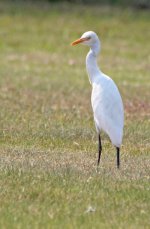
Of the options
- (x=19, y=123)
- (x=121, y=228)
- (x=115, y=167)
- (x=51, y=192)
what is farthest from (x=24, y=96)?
(x=121, y=228)

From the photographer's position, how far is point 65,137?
12.2 metres

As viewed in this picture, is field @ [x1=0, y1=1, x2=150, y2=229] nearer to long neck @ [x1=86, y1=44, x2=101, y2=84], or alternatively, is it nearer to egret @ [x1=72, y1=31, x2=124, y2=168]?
egret @ [x1=72, y1=31, x2=124, y2=168]

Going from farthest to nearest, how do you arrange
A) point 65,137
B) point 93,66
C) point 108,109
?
point 65,137 < point 93,66 < point 108,109

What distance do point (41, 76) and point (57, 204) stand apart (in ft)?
41.4

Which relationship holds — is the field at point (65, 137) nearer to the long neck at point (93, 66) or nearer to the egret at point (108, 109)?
the egret at point (108, 109)

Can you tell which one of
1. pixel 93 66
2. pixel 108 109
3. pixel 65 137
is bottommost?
pixel 65 137

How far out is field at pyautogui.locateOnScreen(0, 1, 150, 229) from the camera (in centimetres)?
805

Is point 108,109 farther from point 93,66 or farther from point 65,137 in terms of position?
point 65,137

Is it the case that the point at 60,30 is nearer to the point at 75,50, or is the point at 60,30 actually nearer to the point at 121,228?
the point at 75,50

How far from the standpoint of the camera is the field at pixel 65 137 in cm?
805

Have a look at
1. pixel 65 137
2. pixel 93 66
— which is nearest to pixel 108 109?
pixel 93 66

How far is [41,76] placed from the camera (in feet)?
68.0

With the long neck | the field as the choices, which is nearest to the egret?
Answer: the long neck

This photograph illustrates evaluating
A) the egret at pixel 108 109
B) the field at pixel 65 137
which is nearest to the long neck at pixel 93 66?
the egret at pixel 108 109
